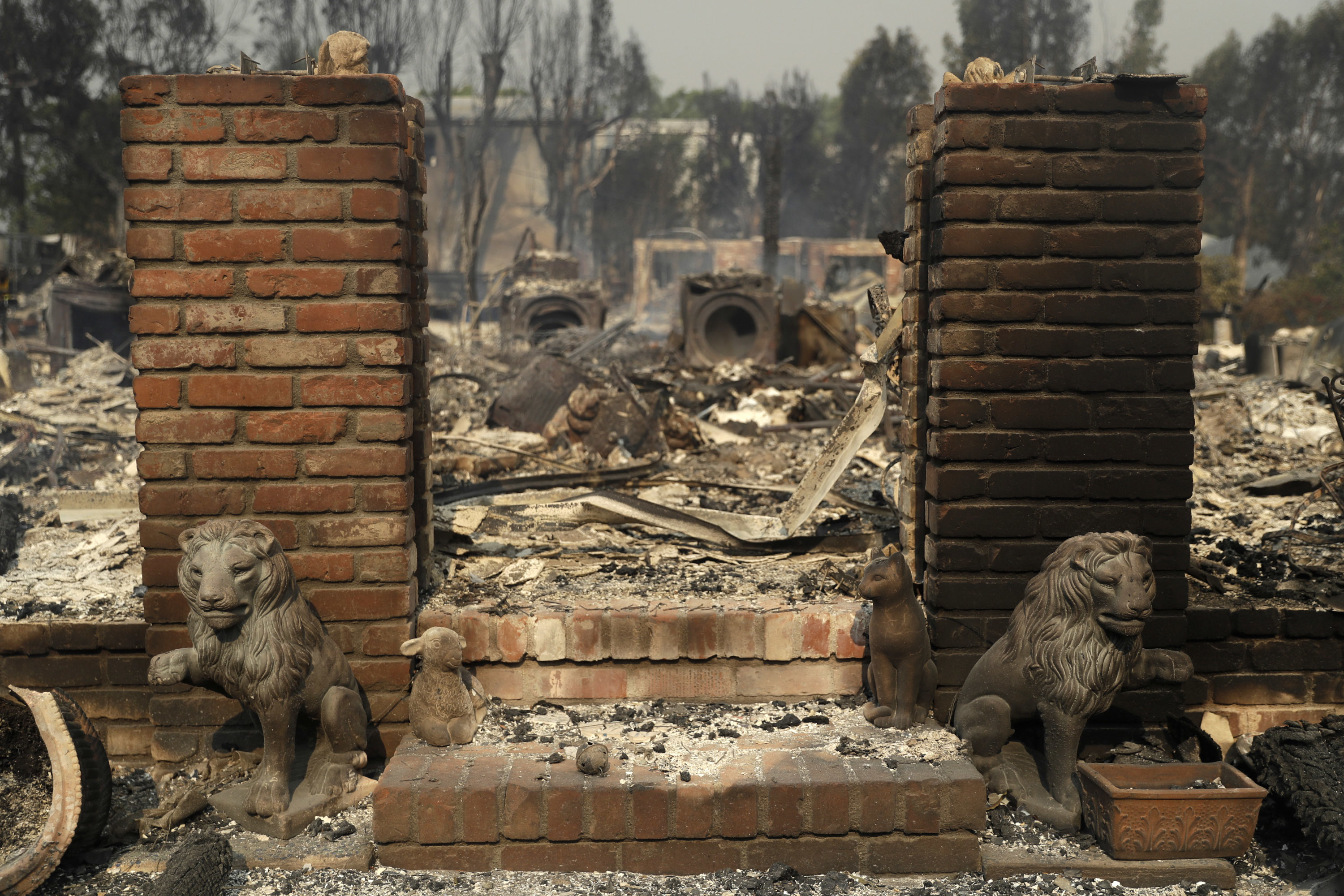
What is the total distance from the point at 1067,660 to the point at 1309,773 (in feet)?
2.60

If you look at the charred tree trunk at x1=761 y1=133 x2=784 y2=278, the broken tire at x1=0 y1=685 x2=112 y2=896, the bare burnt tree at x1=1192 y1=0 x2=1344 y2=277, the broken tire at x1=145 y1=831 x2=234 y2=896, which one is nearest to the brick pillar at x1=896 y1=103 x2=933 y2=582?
the broken tire at x1=145 y1=831 x2=234 y2=896

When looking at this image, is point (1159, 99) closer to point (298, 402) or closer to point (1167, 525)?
point (1167, 525)

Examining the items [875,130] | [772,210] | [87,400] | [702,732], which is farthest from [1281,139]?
[702,732]

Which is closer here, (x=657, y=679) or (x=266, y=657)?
(x=266, y=657)

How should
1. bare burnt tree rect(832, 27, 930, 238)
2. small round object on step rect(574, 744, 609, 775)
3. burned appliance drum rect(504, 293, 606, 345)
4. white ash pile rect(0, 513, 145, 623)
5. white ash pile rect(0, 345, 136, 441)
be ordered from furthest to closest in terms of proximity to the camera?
bare burnt tree rect(832, 27, 930, 238)
burned appliance drum rect(504, 293, 606, 345)
white ash pile rect(0, 345, 136, 441)
white ash pile rect(0, 513, 145, 623)
small round object on step rect(574, 744, 609, 775)

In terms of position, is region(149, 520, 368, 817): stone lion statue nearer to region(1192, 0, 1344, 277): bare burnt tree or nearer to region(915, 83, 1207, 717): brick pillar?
region(915, 83, 1207, 717): brick pillar

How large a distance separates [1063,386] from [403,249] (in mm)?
2059

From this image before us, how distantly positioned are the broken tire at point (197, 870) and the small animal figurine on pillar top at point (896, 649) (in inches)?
73.2

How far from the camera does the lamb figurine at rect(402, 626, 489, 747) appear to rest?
114 inches

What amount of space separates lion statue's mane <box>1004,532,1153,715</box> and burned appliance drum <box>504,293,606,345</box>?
13528mm

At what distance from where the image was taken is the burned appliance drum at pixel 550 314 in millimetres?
16078

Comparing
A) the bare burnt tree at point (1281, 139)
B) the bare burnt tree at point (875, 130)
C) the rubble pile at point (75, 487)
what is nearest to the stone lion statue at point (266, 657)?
the rubble pile at point (75, 487)

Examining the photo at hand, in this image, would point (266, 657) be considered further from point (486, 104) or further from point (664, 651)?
point (486, 104)

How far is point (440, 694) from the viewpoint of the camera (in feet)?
9.64
